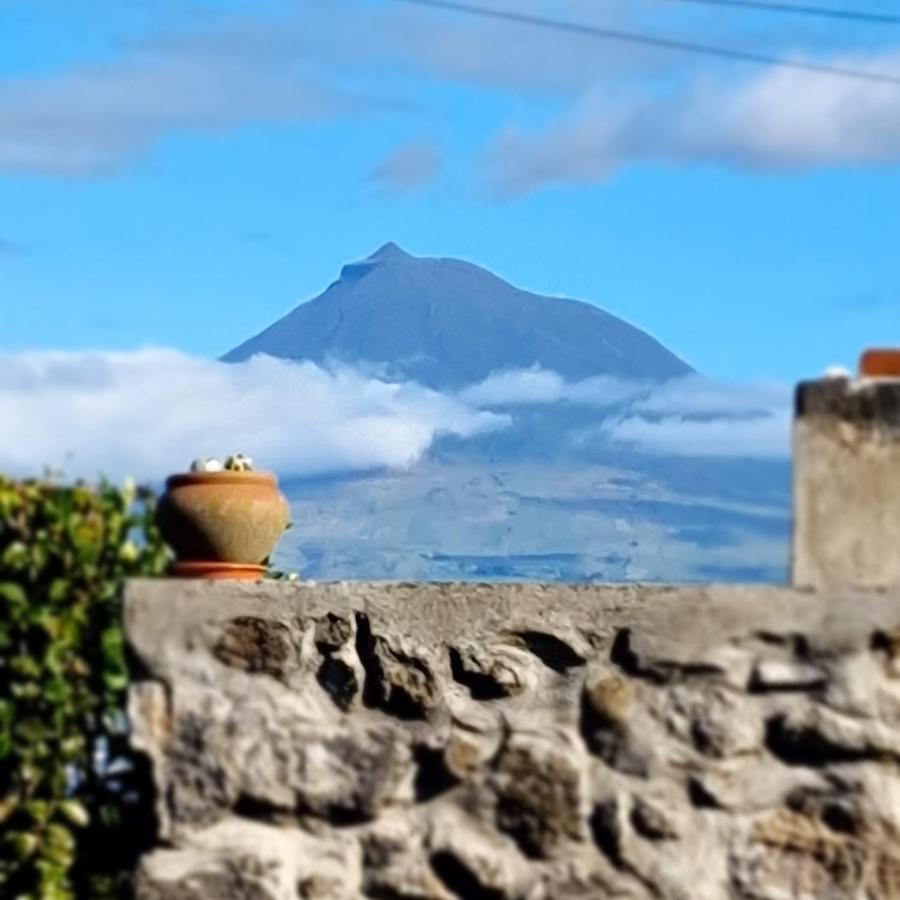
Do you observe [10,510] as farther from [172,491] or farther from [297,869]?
[172,491]

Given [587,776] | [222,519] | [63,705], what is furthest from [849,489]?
[222,519]

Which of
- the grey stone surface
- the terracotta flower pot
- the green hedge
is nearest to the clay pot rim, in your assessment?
the terracotta flower pot

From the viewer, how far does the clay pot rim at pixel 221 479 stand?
565 centimetres

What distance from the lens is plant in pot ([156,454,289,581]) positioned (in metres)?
5.43

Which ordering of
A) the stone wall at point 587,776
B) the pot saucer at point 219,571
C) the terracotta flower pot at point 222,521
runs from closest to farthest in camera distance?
the stone wall at point 587,776 < the pot saucer at point 219,571 < the terracotta flower pot at point 222,521

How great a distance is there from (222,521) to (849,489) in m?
2.25

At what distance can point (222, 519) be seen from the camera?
18.8 feet

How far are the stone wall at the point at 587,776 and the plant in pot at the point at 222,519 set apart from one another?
1.04 meters

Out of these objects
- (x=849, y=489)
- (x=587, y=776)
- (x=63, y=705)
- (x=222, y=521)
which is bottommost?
(x=587, y=776)

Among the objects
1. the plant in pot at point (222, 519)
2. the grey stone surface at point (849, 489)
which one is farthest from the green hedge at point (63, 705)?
the grey stone surface at point (849, 489)

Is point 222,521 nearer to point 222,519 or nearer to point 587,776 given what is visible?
point 222,519

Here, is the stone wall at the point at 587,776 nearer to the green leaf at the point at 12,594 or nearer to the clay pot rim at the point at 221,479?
the green leaf at the point at 12,594

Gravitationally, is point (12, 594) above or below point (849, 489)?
below

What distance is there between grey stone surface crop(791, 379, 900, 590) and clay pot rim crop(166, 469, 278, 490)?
214 cm
